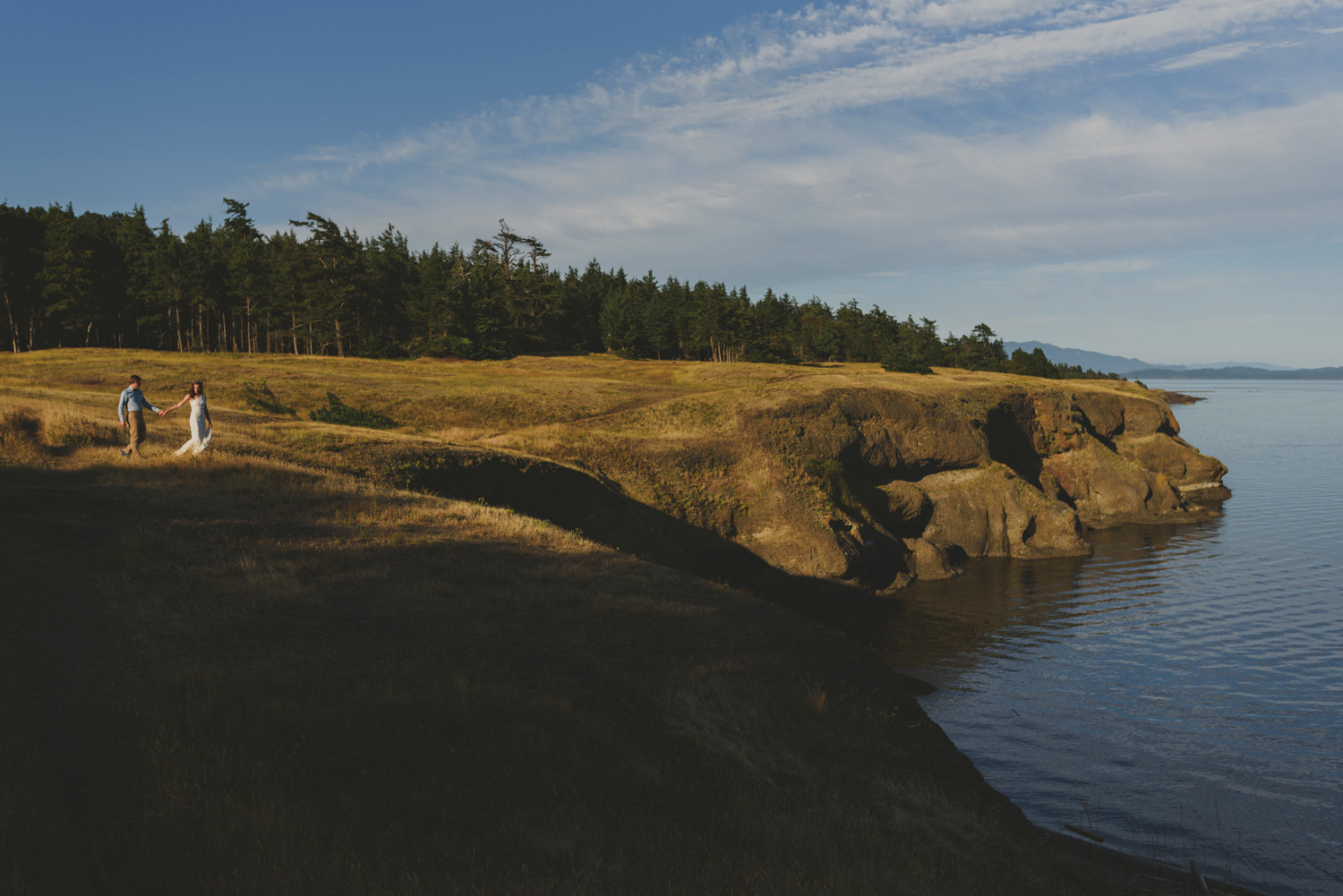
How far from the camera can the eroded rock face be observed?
40.8 m

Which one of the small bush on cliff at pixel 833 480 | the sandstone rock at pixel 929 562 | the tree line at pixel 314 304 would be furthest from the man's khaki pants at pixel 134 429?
the tree line at pixel 314 304

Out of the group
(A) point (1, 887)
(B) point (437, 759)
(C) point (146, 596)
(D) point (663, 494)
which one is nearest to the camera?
(A) point (1, 887)

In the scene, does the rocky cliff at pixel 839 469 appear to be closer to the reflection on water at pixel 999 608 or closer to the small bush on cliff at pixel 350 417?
the reflection on water at pixel 999 608

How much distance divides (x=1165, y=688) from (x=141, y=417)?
3580 cm

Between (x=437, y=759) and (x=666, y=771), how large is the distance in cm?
317

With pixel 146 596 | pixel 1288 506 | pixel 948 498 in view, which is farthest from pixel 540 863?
pixel 1288 506

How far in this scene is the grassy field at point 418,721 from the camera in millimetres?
7590

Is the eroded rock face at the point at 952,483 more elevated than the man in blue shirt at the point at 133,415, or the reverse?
the man in blue shirt at the point at 133,415

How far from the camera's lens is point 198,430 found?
25.2 metres

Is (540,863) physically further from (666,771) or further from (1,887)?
(1,887)

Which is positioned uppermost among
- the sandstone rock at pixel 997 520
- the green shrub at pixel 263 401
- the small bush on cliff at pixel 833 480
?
the green shrub at pixel 263 401

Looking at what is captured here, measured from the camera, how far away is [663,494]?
39750 mm

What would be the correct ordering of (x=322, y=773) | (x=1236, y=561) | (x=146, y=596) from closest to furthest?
(x=322, y=773)
(x=146, y=596)
(x=1236, y=561)

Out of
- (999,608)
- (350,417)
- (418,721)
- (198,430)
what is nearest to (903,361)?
(999,608)
